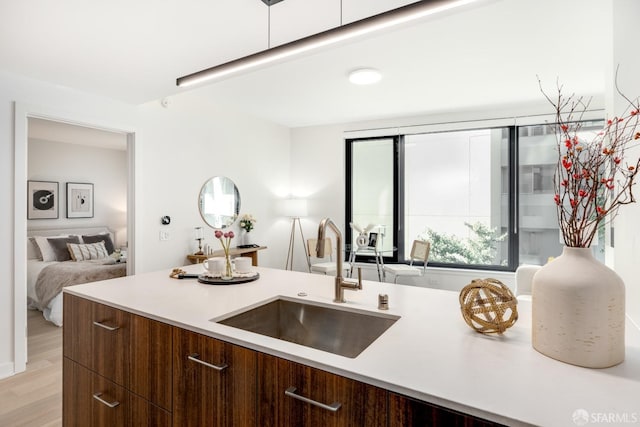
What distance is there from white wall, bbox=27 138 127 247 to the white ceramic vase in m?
6.66

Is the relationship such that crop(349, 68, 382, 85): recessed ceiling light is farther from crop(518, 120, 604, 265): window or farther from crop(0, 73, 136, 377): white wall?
crop(0, 73, 136, 377): white wall

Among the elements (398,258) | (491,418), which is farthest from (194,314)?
(398,258)

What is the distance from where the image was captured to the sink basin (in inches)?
55.2

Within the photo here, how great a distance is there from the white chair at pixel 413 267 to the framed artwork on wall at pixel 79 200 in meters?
5.07

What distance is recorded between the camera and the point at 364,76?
3244 millimetres

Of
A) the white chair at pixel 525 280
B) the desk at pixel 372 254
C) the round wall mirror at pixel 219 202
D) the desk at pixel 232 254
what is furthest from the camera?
the desk at pixel 372 254

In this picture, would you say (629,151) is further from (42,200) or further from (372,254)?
(42,200)

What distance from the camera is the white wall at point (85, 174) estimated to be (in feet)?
17.9

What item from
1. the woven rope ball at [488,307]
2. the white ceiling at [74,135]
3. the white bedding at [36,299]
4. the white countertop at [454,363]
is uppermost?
the white ceiling at [74,135]

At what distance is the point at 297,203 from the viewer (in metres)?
5.24

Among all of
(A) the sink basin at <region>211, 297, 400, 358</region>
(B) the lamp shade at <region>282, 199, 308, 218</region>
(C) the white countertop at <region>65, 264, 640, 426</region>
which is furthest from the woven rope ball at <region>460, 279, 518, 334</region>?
(B) the lamp shade at <region>282, 199, 308, 218</region>

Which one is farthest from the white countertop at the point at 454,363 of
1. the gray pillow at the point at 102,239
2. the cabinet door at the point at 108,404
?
the gray pillow at the point at 102,239

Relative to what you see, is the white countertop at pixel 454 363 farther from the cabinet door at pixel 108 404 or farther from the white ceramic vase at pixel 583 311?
the cabinet door at pixel 108 404

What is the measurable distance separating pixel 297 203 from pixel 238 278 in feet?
11.0
